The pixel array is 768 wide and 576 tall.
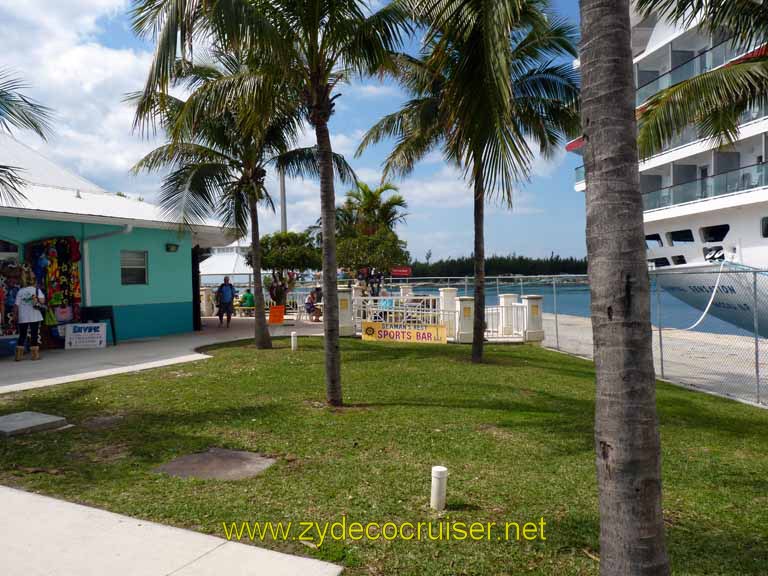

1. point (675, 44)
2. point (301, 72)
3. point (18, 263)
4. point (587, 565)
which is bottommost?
point (587, 565)

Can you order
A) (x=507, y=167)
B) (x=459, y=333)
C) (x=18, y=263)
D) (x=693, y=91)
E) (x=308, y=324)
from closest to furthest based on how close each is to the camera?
1. (x=507, y=167)
2. (x=693, y=91)
3. (x=18, y=263)
4. (x=459, y=333)
5. (x=308, y=324)

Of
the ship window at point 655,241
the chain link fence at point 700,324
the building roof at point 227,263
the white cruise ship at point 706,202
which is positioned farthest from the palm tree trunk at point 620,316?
the building roof at point 227,263

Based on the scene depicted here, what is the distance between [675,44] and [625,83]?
23350 mm

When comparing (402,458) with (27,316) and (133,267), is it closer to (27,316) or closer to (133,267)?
(27,316)

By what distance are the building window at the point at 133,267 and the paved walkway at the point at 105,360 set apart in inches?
71.2

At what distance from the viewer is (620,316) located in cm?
245

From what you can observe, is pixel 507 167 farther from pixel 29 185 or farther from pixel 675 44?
pixel 675 44

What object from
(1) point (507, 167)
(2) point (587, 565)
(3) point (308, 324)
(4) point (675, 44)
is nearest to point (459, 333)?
(3) point (308, 324)

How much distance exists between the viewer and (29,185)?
15.6m

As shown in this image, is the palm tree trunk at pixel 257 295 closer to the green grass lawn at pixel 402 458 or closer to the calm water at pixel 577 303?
the green grass lawn at pixel 402 458

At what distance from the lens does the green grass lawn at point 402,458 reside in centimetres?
382

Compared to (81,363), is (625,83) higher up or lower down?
higher up

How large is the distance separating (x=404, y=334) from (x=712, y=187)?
1133cm

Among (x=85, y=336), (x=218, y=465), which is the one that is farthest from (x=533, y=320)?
(x=218, y=465)
